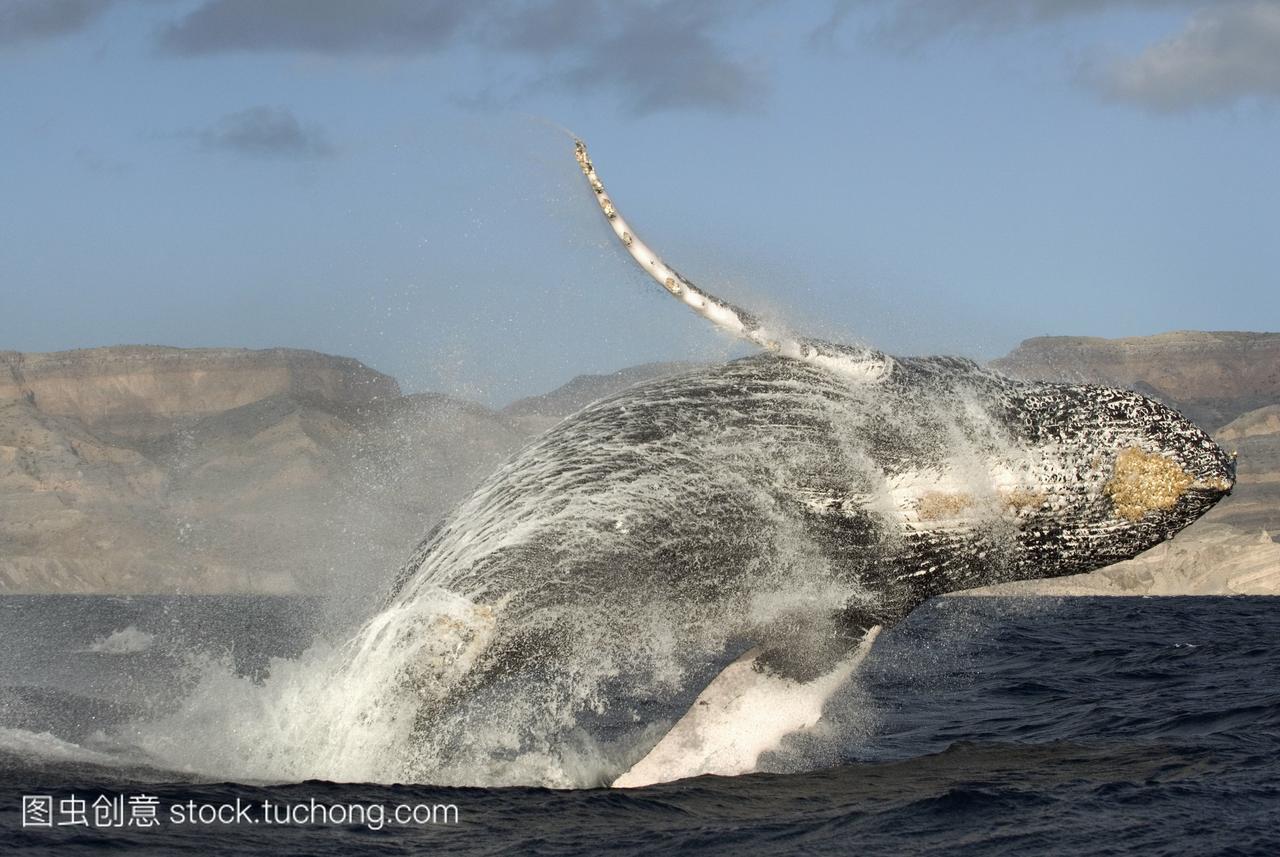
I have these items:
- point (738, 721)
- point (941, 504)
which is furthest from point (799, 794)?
point (941, 504)

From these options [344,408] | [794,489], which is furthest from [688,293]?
[344,408]

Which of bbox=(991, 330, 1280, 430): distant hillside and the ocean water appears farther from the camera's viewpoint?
bbox=(991, 330, 1280, 430): distant hillside

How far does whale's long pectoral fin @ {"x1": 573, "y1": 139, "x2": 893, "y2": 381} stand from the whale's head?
1.22 metres

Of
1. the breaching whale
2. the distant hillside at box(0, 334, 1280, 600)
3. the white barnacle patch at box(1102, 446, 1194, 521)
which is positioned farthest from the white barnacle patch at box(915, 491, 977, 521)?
the distant hillside at box(0, 334, 1280, 600)

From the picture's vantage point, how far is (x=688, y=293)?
27.3 ft

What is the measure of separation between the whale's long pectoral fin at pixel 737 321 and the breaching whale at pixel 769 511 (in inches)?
0.8

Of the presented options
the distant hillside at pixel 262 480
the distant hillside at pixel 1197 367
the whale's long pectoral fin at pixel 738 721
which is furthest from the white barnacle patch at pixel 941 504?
the distant hillside at pixel 1197 367

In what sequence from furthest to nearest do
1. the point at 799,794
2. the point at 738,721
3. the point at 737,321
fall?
the point at 738,721 → the point at 799,794 → the point at 737,321

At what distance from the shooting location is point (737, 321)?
852 centimetres

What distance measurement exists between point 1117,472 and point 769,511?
2.38 metres

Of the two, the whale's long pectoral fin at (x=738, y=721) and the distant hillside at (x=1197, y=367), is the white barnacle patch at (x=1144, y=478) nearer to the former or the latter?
the whale's long pectoral fin at (x=738, y=721)

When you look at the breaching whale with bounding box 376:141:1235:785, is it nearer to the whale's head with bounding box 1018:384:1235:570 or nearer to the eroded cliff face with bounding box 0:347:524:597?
the whale's head with bounding box 1018:384:1235:570

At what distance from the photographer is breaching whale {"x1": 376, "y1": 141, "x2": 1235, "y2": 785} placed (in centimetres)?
890

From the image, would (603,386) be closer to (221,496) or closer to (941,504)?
(941,504)
